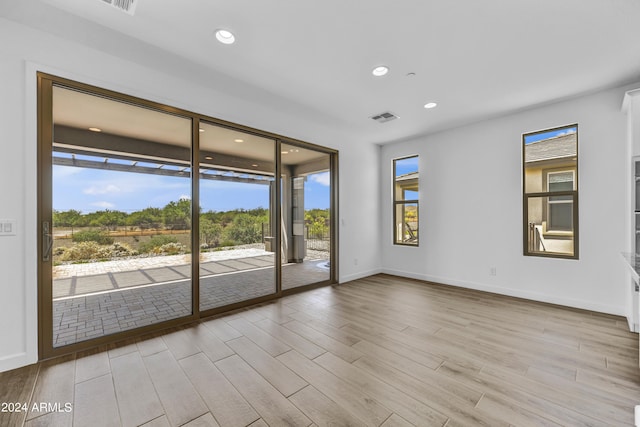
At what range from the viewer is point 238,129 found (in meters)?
3.63

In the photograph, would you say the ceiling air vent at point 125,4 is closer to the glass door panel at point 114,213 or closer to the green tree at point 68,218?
the glass door panel at point 114,213

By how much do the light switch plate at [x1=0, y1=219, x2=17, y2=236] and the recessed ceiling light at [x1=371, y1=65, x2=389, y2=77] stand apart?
3549 mm

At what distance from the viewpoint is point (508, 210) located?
4105mm

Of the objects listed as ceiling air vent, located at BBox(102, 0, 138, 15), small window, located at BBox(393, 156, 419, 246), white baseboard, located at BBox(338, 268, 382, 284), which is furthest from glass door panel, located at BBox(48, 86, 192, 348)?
small window, located at BBox(393, 156, 419, 246)

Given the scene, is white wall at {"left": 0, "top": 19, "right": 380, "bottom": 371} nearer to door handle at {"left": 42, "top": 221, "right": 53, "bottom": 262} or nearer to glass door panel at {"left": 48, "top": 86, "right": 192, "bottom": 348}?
door handle at {"left": 42, "top": 221, "right": 53, "bottom": 262}

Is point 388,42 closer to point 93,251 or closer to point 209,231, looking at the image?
point 209,231

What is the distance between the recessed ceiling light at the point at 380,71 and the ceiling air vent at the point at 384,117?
1138mm

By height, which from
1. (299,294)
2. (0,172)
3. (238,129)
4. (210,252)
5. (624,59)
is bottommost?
(299,294)

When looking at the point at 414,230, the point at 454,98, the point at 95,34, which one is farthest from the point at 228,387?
the point at 414,230

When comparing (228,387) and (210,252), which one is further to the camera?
(210,252)

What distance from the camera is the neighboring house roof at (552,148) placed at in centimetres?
366

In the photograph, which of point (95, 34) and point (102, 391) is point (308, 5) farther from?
point (102, 391)

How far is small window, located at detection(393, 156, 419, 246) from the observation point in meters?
5.36

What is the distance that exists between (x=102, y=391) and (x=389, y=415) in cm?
197
